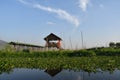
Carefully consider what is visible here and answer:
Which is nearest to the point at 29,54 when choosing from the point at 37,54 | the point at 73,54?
the point at 37,54

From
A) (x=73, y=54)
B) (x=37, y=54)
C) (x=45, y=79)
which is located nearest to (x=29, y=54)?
(x=37, y=54)

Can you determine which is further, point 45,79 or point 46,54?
point 46,54

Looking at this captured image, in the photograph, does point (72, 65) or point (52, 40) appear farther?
point (52, 40)

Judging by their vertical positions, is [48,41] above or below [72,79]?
above

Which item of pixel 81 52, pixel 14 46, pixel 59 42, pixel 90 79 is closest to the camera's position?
pixel 90 79

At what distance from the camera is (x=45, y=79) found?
9562 mm

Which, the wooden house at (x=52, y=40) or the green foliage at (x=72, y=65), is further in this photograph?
the wooden house at (x=52, y=40)

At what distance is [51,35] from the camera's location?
36.2 meters

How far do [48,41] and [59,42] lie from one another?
1888 mm

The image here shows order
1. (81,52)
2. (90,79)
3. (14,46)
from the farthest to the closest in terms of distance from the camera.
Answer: (14,46) < (81,52) < (90,79)

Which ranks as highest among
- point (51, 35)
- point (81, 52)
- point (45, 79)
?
point (51, 35)

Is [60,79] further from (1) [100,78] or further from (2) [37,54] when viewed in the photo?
(2) [37,54]

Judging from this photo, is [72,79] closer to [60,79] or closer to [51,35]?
[60,79]

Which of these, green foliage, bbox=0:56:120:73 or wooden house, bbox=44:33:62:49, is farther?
wooden house, bbox=44:33:62:49
